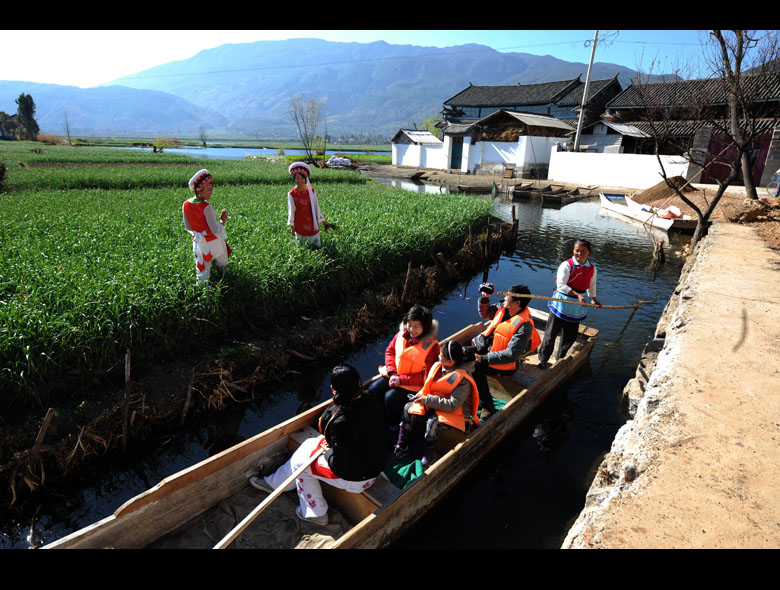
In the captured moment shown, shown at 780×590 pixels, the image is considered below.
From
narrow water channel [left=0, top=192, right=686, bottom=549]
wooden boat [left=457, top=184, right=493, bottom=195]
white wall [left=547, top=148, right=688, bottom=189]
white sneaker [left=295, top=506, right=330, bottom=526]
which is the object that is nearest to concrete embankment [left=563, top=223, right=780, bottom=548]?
narrow water channel [left=0, top=192, right=686, bottom=549]

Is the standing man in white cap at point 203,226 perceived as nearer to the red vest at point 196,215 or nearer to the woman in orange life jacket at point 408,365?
the red vest at point 196,215

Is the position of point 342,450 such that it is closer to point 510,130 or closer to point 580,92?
point 510,130

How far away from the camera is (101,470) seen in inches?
213

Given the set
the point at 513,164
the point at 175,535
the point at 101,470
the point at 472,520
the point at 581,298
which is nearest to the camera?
the point at 175,535

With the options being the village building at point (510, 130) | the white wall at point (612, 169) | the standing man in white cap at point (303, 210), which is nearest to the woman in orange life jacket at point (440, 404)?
the standing man in white cap at point (303, 210)

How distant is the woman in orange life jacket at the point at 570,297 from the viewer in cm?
673

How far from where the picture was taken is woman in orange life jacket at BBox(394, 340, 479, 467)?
4492mm

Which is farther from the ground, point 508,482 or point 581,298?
point 581,298

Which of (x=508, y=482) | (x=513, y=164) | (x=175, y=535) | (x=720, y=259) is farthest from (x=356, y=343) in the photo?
(x=513, y=164)

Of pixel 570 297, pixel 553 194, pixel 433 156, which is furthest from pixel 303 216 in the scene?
pixel 433 156

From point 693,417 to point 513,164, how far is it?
36.7m

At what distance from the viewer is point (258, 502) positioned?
4.39m

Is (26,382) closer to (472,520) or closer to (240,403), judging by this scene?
(240,403)

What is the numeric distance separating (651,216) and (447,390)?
787 inches
